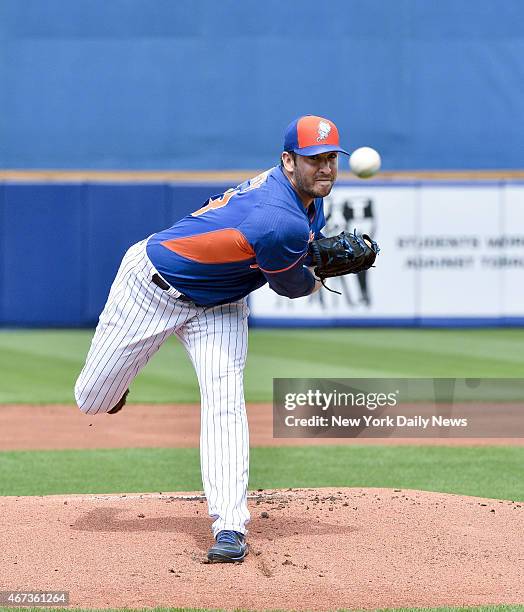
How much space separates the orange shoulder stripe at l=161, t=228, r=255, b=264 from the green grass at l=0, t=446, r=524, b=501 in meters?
2.38

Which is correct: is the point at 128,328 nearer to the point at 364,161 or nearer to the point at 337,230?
the point at 364,161

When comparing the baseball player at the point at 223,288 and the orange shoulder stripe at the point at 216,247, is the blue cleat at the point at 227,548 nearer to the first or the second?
the baseball player at the point at 223,288

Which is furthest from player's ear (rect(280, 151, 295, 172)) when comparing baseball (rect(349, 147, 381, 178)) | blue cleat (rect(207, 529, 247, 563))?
baseball (rect(349, 147, 381, 178))

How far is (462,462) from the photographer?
7574 millimetres

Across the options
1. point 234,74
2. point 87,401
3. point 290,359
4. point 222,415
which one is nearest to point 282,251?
point 222,415

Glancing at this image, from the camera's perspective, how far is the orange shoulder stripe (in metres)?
4.44

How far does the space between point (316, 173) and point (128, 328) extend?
0.99 meters

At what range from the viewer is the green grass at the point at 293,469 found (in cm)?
670

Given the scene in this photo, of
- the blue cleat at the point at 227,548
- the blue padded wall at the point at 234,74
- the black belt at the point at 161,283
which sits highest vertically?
the blue padded wall at the point at 234,74

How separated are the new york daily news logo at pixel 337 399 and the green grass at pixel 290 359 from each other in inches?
17.8

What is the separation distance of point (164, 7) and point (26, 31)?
2.23 m

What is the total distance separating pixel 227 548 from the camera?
176 inches

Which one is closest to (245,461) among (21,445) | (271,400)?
(21,445)

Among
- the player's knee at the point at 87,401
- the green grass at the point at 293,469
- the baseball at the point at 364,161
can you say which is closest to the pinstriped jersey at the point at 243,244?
the player's knee at the point at 87,401
